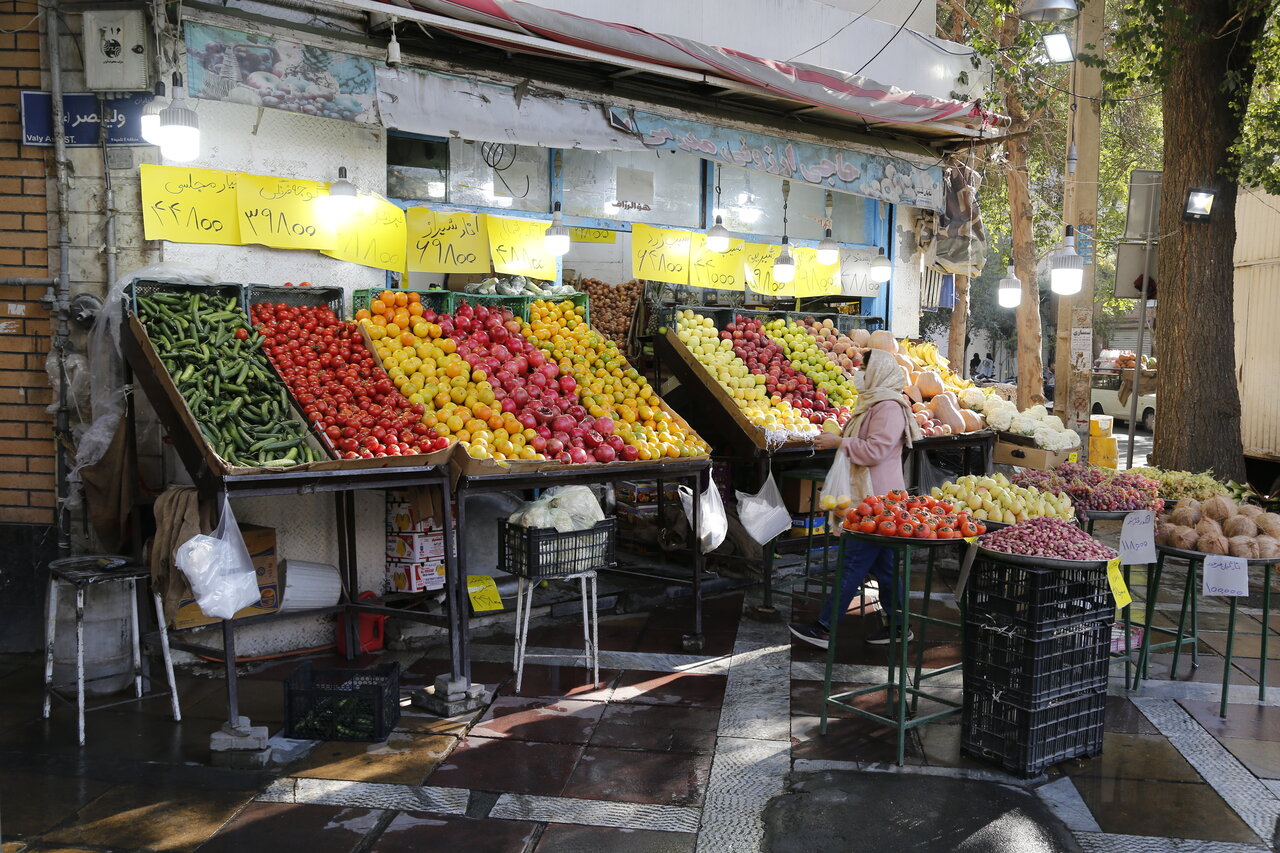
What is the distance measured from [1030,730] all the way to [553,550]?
2612 millimetres

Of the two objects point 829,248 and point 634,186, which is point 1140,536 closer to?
point 829,248

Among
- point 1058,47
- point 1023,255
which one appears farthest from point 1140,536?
point 1023,255

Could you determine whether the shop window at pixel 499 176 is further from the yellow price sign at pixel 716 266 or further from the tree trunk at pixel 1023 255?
the tree trunk at pixel 1023 255

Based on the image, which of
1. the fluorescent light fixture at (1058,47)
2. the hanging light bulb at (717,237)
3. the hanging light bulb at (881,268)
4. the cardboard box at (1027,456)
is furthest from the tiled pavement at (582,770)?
the fluorescent light fixture at (1058,47)

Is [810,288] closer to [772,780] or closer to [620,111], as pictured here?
[620,111]

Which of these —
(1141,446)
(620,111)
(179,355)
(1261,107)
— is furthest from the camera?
(1141,446)

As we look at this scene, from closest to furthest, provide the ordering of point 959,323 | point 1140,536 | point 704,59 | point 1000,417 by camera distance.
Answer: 1. point 1140,536
2. point 704,59
3. point 1000,417
4. point 959,323

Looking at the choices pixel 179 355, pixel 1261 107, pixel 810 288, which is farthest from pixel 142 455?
pixel 1261 107

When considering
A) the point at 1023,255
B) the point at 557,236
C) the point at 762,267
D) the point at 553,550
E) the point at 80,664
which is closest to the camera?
the point at 80,664

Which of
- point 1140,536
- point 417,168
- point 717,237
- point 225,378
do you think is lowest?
point 1140,536

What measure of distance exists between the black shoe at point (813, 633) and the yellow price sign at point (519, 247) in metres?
3.51

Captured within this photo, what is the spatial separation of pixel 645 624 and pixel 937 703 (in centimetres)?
232

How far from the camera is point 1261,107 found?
1122cm

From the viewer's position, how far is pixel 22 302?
5.95m
